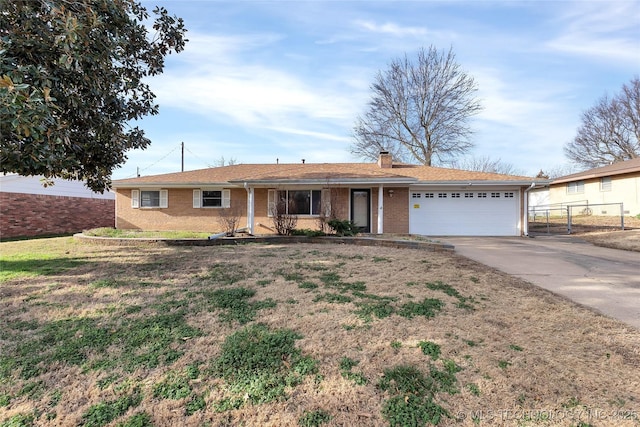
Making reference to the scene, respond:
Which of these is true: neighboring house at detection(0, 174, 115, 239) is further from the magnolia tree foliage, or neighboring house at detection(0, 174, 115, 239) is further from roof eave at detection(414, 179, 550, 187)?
roof eave at detection(414, 179, 550, 187)

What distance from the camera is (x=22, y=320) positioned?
377cm

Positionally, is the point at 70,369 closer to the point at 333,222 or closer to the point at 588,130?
the point at 333,222

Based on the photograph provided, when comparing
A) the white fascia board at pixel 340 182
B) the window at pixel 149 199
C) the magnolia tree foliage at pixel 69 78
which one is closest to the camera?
the magnolia tree foliage at pixel 69 78

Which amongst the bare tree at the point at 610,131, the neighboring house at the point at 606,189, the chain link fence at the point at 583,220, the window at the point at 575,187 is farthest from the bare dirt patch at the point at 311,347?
the bare tree at the point at 610,131

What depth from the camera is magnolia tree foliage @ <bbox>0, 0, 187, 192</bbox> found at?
13.0 feet

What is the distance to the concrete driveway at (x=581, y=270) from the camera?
15.2 ft

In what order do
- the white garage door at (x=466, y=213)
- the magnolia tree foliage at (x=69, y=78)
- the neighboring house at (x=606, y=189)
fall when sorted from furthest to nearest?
the neighboring house at (x=606, y=189)
the white garage door at (x=466, y=213)
the magnolia tree foliage at (x=69, y=78)

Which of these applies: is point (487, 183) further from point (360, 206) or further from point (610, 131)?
point (610, 131)

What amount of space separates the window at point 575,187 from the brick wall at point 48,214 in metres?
31.2

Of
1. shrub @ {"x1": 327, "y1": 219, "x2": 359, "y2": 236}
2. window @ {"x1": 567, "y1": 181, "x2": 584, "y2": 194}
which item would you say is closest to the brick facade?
shrub @ {"x1": 327, "y1": 219, "x2": 359, "y2": 236}

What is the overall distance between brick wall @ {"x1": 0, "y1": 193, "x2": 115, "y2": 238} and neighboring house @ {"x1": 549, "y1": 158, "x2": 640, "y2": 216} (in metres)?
26.7

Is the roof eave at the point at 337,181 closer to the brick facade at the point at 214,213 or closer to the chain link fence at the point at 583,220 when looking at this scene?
the brick facade at the point at 214,213

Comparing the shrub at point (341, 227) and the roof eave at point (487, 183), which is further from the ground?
the roof eave at point (487, 183)

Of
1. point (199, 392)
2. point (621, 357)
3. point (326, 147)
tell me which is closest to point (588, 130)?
point (326, 147)
